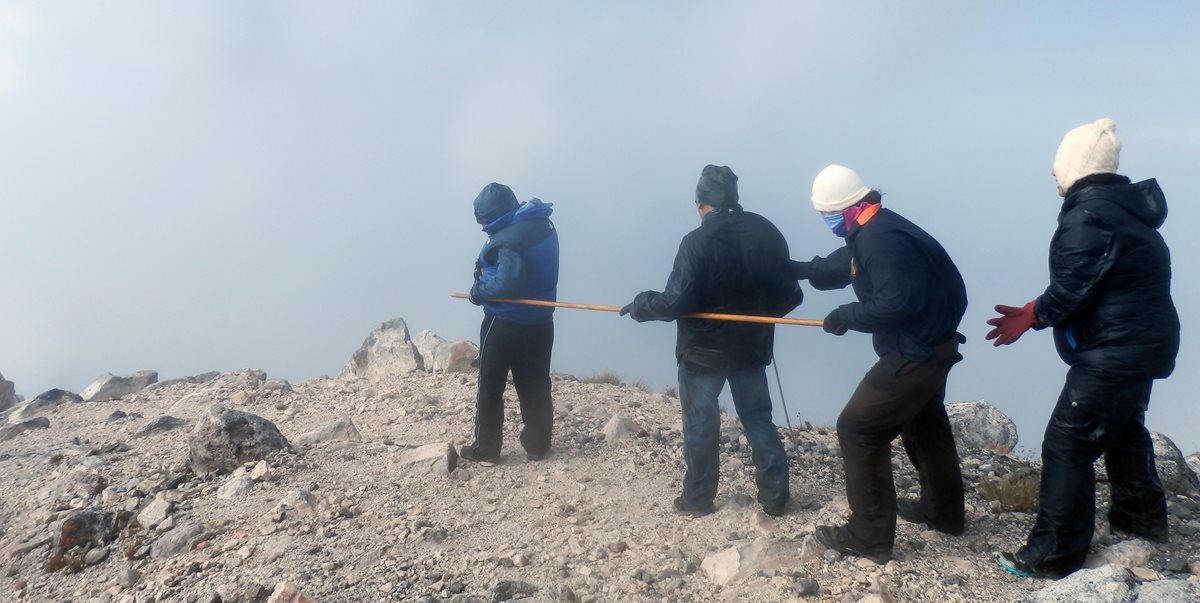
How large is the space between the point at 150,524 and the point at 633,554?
4229 mm

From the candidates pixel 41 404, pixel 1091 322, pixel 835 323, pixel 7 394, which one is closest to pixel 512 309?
pixel 835 323

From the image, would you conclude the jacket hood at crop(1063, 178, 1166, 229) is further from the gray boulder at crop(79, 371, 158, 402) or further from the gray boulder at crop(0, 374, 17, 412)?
the gray boulder at crop(0, 374, 17, 412)

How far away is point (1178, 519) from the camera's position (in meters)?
6.22

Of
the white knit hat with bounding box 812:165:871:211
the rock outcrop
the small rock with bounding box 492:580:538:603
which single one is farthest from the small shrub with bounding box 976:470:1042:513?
the rock outcrop

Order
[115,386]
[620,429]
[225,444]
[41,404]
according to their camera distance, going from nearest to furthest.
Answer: [225,444] → [620,429] → [41,404] → [115,386]

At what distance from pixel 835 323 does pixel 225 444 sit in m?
5.72

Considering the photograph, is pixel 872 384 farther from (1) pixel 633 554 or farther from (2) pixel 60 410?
(2) pixel 60 410

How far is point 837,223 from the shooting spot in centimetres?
525

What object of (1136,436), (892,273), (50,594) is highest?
(892,273)

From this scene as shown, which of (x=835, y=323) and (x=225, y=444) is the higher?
(x=835, y=323)

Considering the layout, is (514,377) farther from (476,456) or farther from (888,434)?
(888,434)

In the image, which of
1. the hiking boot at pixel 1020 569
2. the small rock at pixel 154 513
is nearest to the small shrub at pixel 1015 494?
the hiking boot at pixel 1020 569

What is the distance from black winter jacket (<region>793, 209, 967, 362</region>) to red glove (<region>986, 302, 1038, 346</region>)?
0.20m

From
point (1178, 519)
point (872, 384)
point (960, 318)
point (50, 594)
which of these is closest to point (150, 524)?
point (50, 594)
